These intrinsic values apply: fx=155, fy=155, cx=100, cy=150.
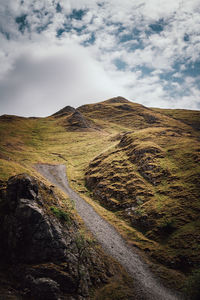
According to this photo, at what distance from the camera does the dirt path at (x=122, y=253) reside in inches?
825

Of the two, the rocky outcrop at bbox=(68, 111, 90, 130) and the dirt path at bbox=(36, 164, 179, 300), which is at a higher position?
the rocky outcrop at bbox=(68, 111, 90, 130)

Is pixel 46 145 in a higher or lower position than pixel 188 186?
higher

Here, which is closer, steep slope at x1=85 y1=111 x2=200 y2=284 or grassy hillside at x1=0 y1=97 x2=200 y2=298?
grassy hillside at x1=0 y1=97 x2=200 y2=298

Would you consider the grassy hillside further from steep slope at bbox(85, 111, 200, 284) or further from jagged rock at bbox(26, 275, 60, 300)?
jagged rock at bbox(26, 275, 60, 300)

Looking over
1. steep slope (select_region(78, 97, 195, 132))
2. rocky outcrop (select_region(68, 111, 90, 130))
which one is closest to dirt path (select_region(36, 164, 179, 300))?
rocky outcrop (select_region(68, 111, 90, 130))

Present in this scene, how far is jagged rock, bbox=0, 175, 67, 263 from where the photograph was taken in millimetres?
19781

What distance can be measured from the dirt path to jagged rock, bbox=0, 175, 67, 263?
1066 cm

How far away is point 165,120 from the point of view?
154m

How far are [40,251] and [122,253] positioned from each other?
1475cm

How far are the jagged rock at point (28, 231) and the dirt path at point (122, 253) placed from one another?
35.0ft

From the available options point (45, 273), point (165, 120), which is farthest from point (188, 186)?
point (165, 120)

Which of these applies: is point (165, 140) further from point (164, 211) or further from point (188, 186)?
point (164, 211)

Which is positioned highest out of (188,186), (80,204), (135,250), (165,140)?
(165,140)

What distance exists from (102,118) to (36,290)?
558 feet
